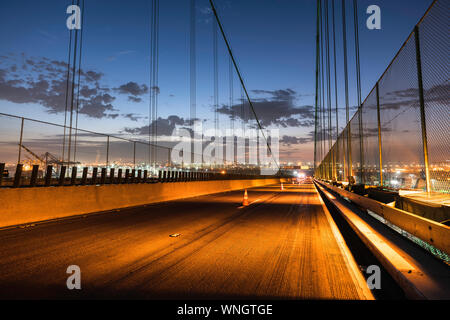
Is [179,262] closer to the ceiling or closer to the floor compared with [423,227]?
closer to the floor

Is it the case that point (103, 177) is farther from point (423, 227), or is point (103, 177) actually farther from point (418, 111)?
point (423, 227)

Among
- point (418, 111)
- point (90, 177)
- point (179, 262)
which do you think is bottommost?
point (179, 262)

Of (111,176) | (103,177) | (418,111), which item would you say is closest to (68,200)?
(103,177)

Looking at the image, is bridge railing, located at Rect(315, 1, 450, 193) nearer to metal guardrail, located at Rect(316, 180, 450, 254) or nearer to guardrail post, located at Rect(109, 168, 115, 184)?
metal guardrail, located at Rect(316, 180, 450, 254)

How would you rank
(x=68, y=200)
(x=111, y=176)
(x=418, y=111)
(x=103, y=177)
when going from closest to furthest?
(x=418, y=111) < (x=68, y=200) < (x=103, y=177) < (x=111, y=176)

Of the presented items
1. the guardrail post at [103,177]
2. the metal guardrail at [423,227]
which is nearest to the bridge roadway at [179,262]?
the metal guardrail at [423,227]

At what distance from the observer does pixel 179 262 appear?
5023mm

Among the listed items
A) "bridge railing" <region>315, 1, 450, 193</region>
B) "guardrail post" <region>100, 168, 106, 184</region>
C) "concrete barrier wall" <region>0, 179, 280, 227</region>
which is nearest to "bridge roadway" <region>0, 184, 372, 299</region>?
"concrete barrier wall" <region>0, 179, 280, 227</region>

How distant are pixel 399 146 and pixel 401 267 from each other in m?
5.77

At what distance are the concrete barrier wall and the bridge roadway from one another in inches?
33.6

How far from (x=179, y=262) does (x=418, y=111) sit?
6.19m
